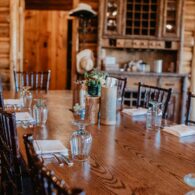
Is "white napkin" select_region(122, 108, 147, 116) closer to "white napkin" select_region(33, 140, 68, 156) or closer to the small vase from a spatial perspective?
Result: the small vase

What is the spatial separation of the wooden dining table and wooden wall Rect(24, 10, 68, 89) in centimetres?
546

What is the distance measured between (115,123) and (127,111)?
0.47 meters

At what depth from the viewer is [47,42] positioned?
795 cm

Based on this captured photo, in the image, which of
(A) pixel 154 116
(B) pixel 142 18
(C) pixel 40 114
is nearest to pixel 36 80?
(C) pixel 40 114

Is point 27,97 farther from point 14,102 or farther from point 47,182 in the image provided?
point 47,182

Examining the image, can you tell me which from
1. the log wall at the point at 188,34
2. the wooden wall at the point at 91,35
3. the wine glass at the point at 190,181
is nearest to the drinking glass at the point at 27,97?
the wine glass at the point at 190,181

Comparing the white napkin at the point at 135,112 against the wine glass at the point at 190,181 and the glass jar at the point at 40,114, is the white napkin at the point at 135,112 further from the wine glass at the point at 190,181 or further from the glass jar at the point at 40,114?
the wine glass at the point at 190,181

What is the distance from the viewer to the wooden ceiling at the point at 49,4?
725 centimetres

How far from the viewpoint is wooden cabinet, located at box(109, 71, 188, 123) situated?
5316 mm

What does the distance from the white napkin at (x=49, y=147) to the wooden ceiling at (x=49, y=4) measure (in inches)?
225

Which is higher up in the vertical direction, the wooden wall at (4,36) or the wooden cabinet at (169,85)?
the wooden wall at (4,36)

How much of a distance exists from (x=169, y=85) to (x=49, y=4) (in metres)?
3.48

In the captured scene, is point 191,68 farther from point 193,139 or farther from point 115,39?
point 193,139

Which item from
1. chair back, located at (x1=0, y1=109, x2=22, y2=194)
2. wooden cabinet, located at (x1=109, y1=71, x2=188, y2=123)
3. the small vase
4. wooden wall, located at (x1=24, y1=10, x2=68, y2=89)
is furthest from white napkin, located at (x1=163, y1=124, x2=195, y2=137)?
wooden wall, located at (x1=24, y1=10, x2=68, y2=89)
